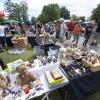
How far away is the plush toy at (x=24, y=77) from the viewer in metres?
2.88

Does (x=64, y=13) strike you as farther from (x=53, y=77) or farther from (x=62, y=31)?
(x=53, y=77)

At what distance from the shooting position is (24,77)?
9.50 feet

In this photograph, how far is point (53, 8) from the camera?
219 feet

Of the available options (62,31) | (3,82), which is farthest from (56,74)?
(62,31)

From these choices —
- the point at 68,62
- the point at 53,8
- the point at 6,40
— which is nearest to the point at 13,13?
the point at 53,8

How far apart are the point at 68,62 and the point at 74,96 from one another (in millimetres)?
759

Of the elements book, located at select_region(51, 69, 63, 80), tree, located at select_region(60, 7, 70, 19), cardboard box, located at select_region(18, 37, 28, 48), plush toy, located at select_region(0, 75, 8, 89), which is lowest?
tree, located at select_region(60, 7, 70, 19)

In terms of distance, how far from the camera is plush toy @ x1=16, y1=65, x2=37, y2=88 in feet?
9.45

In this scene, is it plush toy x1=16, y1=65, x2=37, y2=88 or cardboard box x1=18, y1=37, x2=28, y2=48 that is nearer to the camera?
plush toy x1=16, y1=65, x2=37, y2=88

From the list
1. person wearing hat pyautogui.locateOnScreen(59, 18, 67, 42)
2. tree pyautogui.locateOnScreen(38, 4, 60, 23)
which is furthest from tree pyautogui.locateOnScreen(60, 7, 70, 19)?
person wearing hat pyautogui.locateOnScreen(59, 18, 67, 42)

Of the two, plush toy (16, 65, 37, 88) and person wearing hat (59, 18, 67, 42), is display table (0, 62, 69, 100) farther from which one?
person wearing hat (59, 18, 67, 42)

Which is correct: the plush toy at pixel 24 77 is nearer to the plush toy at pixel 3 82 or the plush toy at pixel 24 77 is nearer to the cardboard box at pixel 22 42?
the plush toy at pixel 3 82

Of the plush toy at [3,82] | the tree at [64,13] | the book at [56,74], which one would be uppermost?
the book at [56,74]

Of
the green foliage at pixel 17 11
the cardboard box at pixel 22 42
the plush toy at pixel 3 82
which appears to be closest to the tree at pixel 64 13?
the green foliage at pixel 17 11
